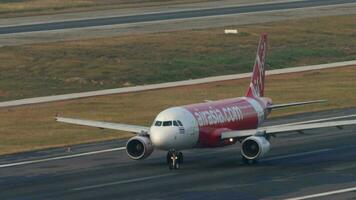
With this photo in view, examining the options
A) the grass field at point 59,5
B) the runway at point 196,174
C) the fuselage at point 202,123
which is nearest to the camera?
the runway at point 196,174

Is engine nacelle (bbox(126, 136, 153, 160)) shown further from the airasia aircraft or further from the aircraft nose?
the aircraft nose

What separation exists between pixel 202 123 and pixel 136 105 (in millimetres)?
27696

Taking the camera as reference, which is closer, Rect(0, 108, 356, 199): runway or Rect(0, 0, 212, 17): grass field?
Rect(0, 108, 356, 199): runway

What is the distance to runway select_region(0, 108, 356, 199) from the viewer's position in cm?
5566

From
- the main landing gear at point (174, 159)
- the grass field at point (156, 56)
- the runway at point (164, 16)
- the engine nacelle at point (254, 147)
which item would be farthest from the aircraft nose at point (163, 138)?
the runway at point (164, 16)

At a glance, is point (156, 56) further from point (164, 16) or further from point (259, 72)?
point (259, 72)

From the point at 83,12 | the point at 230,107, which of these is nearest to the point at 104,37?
the point at 83,12

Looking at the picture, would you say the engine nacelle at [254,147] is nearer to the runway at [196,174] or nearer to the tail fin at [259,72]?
the runway at [196,174]

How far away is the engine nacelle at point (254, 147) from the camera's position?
6097cm

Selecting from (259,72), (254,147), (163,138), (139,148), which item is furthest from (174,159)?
(259,72)

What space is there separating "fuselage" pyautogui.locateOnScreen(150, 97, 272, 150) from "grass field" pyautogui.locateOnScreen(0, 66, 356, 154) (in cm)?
1172

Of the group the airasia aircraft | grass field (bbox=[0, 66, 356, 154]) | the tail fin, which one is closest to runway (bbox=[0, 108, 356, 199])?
the airasia aircraft

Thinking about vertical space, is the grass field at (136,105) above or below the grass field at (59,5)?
below

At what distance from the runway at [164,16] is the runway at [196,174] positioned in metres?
64.5
